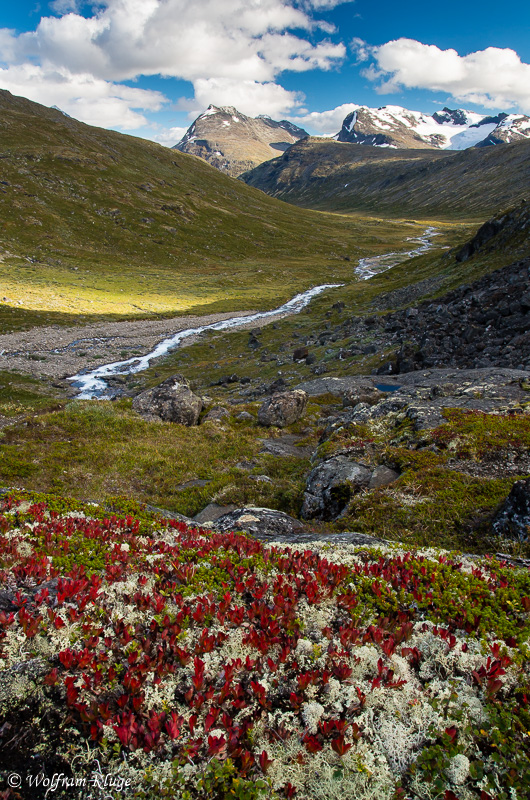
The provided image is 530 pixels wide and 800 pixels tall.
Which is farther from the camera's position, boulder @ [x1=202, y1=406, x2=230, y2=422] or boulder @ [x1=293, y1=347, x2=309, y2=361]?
boulder @ [x1=293, y1=347, x2=309, y2=361]

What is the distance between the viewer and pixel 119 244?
440 feet

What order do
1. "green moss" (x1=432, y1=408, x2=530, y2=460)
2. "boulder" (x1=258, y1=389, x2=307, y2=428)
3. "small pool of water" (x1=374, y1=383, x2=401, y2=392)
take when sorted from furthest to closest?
"small pool of water" (x1=374, y1=383, x2=401, y2=392)
"boulder" (x1=258, y1=389, x2=307, y2=428)
"green moss" (x1=432, y1=408, x2=530, y2=460)

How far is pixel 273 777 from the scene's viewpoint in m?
3.88

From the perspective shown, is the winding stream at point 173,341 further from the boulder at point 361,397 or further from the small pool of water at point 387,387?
the small pool of water at point 387,387

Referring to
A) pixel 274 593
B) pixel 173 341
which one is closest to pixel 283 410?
pixel 274 593

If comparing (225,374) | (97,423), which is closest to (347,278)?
(225,374)

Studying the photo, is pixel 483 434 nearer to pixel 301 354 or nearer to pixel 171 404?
pixel 171 404

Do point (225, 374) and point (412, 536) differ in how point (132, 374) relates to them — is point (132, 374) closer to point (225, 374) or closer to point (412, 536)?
point (225, 374)

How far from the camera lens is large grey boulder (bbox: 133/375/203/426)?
25.9 metres

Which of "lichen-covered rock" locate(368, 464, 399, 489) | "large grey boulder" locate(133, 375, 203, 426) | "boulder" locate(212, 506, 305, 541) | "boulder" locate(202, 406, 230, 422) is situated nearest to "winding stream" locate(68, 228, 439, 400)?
"large grey boulder" locate(133, 375, 203, 426)

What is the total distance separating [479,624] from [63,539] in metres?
7.60

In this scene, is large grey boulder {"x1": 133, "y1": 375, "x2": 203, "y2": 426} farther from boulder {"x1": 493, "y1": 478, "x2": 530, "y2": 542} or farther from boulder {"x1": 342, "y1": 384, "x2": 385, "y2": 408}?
boulder {"x1": 493, "y1": 478, "x2": 530, "y2": 542}

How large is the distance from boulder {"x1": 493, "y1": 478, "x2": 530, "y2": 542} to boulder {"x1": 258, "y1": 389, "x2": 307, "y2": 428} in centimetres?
1606

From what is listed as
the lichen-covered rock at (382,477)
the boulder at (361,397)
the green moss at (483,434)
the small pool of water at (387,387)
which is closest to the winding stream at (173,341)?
the boulder at (361,397)
